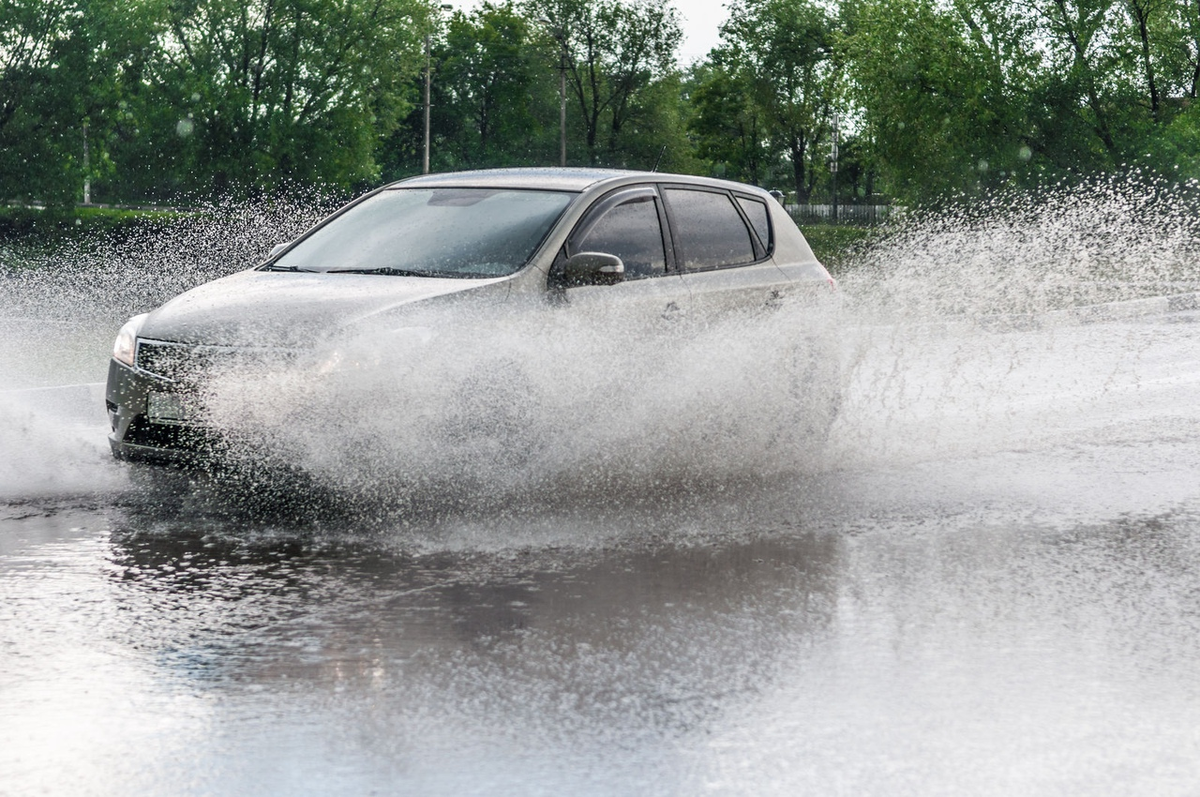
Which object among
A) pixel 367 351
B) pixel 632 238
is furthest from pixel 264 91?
pixel 367 351

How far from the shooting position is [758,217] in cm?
967

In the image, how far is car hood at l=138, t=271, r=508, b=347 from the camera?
6941 millimetres

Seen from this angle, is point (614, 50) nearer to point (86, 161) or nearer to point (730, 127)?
point (730, 127)

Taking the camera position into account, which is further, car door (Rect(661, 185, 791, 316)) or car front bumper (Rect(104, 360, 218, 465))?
car door (Rect(661, 185, 791, 316))

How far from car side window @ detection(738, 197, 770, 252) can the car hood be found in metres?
2.49

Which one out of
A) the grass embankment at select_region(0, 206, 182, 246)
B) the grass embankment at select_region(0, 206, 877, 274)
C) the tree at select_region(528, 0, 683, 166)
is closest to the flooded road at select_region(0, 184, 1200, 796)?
the grass embankment at select_region(0, 206, 877, 274)

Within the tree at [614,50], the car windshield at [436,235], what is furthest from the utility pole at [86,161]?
the tree at [614,50]

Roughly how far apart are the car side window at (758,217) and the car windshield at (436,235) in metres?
1.59

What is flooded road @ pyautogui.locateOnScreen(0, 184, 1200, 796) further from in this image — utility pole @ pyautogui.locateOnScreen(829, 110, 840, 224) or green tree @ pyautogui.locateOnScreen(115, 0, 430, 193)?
utility pole @ pyautogui.locateOnScreen(829, 110, 840, 224)

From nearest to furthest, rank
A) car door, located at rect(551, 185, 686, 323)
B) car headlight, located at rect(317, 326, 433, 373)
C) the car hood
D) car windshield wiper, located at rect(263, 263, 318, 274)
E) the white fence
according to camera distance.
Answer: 1. car headlight, located at rect(317, 326, 433, 373)
2. the car hood
3. car door, located at rect(551, 185, 686, 323)
4. car windshield wiper, located at rect(263, 263, 318, 274)
5. the white fence

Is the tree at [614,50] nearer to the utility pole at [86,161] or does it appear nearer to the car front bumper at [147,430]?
the utility pole at [86,161]

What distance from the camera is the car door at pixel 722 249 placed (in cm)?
870

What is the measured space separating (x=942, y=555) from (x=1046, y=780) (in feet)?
8.98

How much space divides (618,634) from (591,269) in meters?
2.89
